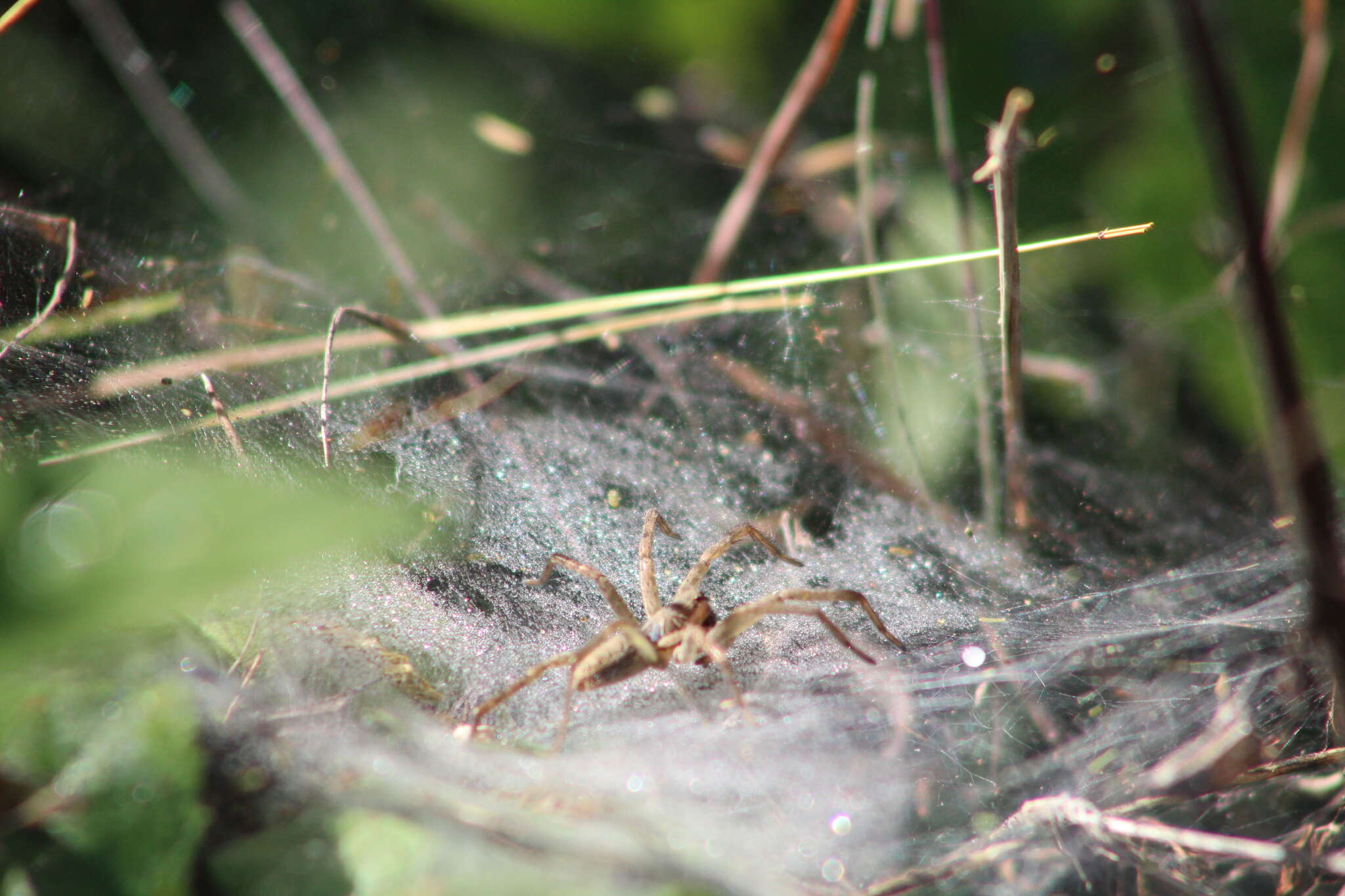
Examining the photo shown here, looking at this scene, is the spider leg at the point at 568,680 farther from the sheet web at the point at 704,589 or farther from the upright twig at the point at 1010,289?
the upright twig at the point at 1010,289

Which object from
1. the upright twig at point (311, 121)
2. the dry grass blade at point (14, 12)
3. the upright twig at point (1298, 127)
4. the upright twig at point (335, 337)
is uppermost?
the dry grass blade at point (14, 12)

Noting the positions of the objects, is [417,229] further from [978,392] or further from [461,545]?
[978,392]

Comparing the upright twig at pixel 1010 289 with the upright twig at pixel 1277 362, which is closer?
the upright twig at pixel 1277 362

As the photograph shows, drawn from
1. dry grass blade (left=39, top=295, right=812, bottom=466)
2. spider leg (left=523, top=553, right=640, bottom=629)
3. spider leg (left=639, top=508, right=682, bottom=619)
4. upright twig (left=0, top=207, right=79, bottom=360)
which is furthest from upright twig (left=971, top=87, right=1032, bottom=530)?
upright twig (left=0, top=207, right=79, bottom=360)

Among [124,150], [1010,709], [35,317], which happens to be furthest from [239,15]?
[1010,709]

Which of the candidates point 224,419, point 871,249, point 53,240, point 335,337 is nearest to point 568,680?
point 224,419

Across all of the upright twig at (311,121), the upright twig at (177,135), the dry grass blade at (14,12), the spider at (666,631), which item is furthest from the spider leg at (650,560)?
the dry grass blade at (14,12)

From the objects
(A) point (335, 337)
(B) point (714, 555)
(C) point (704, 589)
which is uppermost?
(A) point (335, 337)

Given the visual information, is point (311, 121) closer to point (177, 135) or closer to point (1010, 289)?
point (177, 135)
